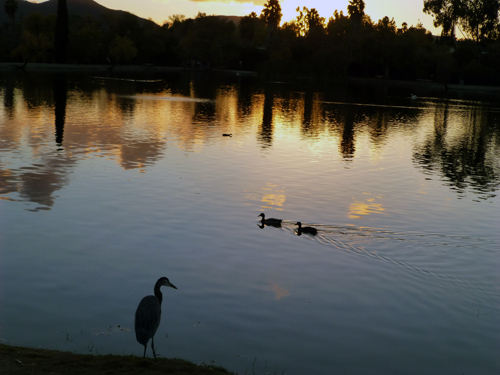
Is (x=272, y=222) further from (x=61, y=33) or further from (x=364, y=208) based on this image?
(x=61, y=33)

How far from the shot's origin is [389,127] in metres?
49.9

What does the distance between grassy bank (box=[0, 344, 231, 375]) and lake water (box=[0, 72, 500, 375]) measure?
110 cm

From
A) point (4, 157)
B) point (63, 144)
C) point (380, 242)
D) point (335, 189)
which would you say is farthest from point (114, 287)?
point (63, 144)

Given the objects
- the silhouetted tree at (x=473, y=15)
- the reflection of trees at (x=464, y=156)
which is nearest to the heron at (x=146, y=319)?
the reflection of trees at (x=464, y=156)

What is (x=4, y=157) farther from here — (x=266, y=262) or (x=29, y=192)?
(x=266, y=262)

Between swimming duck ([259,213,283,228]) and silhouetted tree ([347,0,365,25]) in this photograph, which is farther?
silhouetted tree ([347,0,365,25])

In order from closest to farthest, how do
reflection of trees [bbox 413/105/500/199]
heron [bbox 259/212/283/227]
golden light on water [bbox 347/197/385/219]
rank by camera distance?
heron [bbox 259/212/283/227] < golden light on water [bbox 347/197/385/219] < reflection of trees [bbox 413/105/500/199]

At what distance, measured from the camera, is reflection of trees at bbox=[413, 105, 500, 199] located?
91.4 ft

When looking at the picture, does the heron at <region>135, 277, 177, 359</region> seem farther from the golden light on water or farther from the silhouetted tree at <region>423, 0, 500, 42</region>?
the silhouetted tree at <region>423, 0, 500, 42</region>

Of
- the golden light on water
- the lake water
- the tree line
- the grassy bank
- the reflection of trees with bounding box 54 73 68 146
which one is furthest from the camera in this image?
the tree line

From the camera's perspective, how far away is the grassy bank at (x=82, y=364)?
813 centimetres

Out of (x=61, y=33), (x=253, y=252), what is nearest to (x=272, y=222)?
(x=253, y=252)

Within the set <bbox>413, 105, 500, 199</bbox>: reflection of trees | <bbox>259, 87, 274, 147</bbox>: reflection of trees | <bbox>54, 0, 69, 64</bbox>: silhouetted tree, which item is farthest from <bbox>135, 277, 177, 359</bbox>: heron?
<bbox>54, 0, 69, 64</bbox>: silhouetted tree

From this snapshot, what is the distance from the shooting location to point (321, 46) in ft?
455
